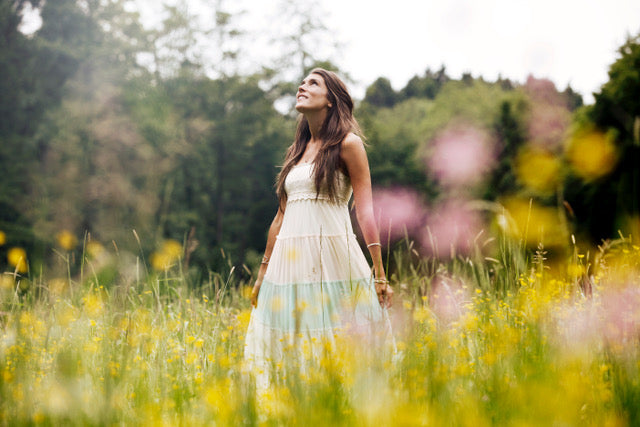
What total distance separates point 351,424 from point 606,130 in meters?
19.4

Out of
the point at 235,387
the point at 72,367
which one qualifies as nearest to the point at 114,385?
the point at 72,367

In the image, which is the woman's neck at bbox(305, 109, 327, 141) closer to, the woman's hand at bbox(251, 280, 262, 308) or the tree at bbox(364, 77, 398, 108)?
the woman's hand at bbox(251, 280, 262, 308)

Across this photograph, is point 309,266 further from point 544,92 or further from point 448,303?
point 544,92

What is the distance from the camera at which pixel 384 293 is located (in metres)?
2.77

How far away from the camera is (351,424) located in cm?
147

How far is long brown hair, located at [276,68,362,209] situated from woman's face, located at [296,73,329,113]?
42mm

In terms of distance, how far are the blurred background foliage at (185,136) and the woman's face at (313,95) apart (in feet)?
40.0

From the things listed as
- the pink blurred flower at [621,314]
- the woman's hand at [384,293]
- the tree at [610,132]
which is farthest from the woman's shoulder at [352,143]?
the tree at [610,132]

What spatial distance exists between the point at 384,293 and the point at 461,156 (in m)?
29.1

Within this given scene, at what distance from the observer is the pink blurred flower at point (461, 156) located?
2873 cm

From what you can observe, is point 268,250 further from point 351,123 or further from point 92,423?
point 92,423

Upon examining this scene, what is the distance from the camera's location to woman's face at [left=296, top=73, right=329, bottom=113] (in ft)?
10.4

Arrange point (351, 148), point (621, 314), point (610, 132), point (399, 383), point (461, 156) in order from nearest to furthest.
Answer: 1. point (399, 383)
2. point (621, 314)
3. point (351, 148)
4. point (610, 132)
5. point (461, 156)

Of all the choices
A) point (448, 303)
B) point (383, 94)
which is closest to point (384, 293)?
point (448, 303)
